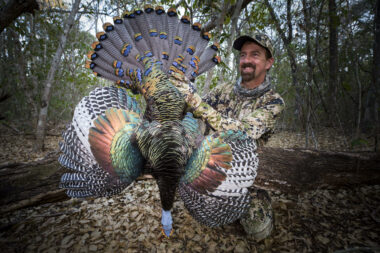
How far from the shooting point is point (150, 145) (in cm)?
202

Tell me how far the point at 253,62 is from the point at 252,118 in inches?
41.2

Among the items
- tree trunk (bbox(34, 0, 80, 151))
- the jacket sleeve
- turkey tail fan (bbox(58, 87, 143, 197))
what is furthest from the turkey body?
tree trunk (bbox(34, 0, 80, 151))

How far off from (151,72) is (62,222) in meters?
2.67

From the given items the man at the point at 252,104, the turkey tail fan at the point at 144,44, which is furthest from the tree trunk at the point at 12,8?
the man at the point at 252,104

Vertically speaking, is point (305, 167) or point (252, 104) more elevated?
point (252, 104)

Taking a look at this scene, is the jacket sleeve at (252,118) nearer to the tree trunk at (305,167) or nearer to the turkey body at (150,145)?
the turkey body at (150,145)

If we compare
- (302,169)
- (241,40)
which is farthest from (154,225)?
(241,40)

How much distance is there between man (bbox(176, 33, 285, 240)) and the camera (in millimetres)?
2141

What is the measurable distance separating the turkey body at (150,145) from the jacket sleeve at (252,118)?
0.42 feet

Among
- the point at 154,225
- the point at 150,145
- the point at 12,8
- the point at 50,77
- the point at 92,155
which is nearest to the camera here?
the point at 150,145

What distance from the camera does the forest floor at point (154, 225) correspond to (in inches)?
89.0

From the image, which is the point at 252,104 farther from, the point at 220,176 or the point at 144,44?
the point at 144,44

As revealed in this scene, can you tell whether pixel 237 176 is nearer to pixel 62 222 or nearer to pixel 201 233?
pixel 201 233

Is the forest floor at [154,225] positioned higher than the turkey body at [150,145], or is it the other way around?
the turkey body at [150,145]
